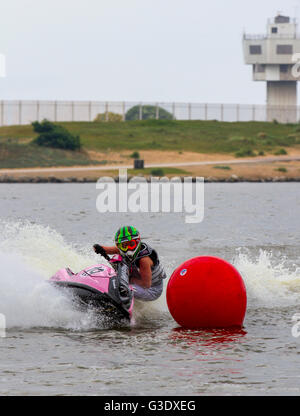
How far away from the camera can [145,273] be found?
13320 mm

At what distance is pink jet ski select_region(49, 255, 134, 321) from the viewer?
1275cm

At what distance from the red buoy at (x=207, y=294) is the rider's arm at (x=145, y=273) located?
20.3 inches

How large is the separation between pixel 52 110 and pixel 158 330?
9513 cm

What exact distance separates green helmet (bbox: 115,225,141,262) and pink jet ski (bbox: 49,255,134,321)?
0.21m

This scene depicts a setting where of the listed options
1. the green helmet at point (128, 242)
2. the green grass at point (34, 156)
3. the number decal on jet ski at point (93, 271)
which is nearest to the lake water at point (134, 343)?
the number decal on jet ski at point (93, 271)

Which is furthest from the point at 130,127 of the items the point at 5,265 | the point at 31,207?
the point at 5,265

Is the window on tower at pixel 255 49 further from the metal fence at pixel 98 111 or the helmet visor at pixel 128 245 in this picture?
the helmet visor at pixel 128 245

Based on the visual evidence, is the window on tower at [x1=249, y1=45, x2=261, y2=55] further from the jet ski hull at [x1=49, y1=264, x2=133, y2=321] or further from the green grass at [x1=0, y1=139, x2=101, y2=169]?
the jet ski hull at [x1=49, y1=264, x2=133, y2=321]

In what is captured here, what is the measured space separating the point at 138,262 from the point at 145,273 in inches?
7.6

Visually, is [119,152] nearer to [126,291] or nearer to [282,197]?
[282,197]

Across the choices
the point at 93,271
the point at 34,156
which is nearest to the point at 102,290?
the point at 93,271

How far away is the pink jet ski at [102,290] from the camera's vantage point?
12.8m

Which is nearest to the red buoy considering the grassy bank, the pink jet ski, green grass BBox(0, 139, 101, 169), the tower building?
the pink jet ski

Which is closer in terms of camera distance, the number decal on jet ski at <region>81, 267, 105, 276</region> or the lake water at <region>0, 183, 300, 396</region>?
the lake water at <region>0, 183, 300, 396</region>
